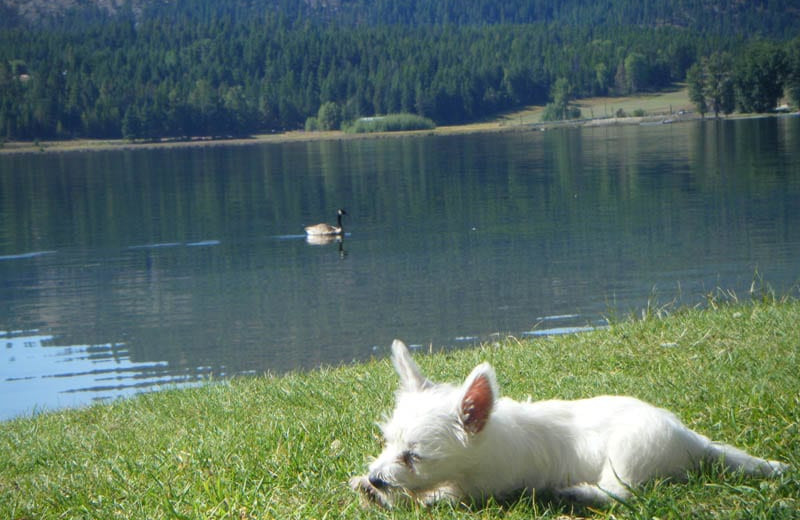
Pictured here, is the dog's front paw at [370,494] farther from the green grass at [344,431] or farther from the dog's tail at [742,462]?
the dog's tail at [742,462]

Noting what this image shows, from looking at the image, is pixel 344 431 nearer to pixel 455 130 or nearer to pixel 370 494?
pixel 370 494

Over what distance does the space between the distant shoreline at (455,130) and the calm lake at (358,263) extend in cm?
9770

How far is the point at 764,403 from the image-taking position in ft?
19.0

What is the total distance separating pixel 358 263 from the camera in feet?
112

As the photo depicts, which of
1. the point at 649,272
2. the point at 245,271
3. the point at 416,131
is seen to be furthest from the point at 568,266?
the point at 416,131

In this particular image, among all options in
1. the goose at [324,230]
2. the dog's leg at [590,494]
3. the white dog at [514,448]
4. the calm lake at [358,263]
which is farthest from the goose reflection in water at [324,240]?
the dog's leg at [590,494]

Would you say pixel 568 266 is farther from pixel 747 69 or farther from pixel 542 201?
pixel 747 69

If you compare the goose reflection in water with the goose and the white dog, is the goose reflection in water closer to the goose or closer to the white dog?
the goose

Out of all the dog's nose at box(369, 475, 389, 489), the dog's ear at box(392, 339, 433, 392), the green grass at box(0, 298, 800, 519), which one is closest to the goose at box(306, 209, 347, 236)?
the green grass at box(0, 298, 800, 519)

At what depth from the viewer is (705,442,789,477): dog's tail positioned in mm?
4727

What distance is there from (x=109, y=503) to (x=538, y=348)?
5.66m

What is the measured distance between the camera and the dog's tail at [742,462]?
15.5 feet

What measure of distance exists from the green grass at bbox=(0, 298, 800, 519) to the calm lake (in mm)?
3935

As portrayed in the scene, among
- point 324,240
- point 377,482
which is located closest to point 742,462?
point 377,482
